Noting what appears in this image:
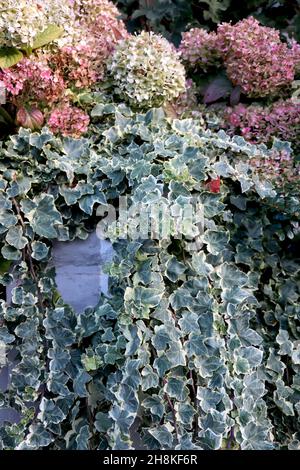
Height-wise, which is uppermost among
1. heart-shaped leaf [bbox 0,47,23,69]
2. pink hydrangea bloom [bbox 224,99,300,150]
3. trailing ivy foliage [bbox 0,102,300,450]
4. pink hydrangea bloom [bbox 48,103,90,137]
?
heart-shaped leaf [bbox 0,47,23,69]

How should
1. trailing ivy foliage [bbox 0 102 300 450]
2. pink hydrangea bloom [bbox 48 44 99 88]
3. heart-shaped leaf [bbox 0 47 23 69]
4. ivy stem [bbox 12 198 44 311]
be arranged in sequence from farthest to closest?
1. pink hydrangea bloom [bbox 48 44 99 88]
2. heart-shaped leaf [bbox 0 47 23 69]
3. ivy stem [bbox 12 198 44 311]
4. trailing ivy foliage [bbox 0 102 300 450]

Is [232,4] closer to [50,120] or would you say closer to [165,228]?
[50,120]

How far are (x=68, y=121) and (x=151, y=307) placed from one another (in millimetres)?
700

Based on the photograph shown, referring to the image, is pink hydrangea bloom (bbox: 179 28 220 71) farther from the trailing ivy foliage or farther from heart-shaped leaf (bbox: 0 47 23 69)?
heart-shaped leaf (bbox: 0 47 23 69)

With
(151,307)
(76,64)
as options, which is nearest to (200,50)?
(76,64)

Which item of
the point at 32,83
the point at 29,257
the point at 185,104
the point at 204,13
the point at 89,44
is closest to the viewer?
the point at 29,257

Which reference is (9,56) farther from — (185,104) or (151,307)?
(151,307)

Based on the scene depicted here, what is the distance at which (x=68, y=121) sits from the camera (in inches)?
70.2

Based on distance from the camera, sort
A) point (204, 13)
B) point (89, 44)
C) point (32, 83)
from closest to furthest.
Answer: point (32, 83), point (89, 44), point (204, 13)

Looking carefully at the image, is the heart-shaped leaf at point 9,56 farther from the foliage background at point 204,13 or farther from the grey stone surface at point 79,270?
the foliage background at point 204,13

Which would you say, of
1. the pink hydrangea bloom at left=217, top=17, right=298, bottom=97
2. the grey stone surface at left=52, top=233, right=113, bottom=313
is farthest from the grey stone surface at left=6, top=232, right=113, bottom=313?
the pink hydrangea bloom at left=217, top=17, right=298, bottom=97

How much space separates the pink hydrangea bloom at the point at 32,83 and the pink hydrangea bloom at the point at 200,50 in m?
0.61

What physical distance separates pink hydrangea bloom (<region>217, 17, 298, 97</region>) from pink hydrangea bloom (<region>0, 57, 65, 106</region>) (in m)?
0.65

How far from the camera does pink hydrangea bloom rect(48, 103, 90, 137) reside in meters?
1.77
